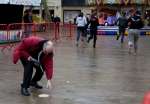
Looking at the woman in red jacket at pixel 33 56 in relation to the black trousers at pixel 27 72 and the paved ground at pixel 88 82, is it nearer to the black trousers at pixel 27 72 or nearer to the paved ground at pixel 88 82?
the black trousers at pixel 27 72

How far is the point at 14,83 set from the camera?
12062 mm

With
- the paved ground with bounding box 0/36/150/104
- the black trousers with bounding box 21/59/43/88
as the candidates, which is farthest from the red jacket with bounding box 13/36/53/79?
the paved ground with bounding box 0/36/150/104

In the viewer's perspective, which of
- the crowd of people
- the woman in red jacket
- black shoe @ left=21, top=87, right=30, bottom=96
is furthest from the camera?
the crowd of people

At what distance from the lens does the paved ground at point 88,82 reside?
398 inches

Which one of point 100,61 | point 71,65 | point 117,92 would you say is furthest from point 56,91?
point 100,61

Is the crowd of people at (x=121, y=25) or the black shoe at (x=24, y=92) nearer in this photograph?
the black shoe at (x=24, y=92)

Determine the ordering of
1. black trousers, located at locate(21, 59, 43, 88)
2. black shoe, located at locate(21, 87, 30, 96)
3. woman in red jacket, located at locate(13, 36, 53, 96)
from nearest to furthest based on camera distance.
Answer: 1. woman in red jacket, located at locate(13, 36, 53, 96)
2. black trousers, located at locate(21, 59, 43, 88)
3. black shoe, located at locate(21, 87, 30, 96)

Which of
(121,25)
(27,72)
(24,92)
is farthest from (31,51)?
(121,25)

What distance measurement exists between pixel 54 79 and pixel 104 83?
1.26 meters

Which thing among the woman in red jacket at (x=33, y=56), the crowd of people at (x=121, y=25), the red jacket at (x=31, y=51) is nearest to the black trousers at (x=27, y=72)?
the woman in red jacket at (x=33, y=56)

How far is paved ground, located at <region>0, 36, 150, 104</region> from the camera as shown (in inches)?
398

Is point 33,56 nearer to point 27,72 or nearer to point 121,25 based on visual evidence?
point 27,72

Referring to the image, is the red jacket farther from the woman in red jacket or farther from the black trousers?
the black trousers

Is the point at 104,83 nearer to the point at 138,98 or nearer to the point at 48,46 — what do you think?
the point at 138,98
